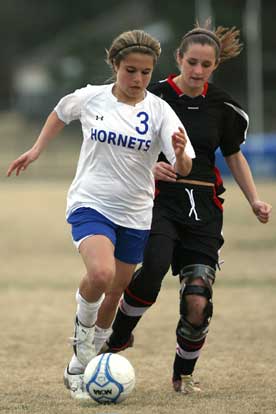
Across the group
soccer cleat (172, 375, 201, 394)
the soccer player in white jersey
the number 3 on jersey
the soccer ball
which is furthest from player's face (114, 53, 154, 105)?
soccer cleat (172, 375, 201, 394)

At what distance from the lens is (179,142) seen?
5.89 m

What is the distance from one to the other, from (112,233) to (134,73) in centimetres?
87

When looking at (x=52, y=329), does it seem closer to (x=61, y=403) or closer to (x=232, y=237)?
(x=61, y=403)

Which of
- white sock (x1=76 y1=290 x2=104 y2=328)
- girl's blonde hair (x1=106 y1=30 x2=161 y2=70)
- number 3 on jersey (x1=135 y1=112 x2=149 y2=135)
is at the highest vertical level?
girl's blonde hair (x1=106 y1=30 x2=161 y2=70)

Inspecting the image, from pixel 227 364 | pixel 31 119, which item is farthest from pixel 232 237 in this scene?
pixel 31 119

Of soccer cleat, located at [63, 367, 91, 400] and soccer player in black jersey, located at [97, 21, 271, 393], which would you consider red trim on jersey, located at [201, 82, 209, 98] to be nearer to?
soccer player in black jersey, located at [97, 21, 271, 393]

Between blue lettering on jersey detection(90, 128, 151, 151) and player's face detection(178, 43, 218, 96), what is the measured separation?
53cm

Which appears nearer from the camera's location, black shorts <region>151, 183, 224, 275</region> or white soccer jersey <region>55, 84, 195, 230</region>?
white soccer jersey <region>55, 84, 195, 230</region>

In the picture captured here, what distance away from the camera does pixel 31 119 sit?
1969 inches

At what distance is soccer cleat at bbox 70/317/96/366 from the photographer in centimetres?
623

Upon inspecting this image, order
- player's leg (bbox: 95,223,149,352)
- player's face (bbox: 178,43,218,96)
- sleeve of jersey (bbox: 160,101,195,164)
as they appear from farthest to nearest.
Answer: player's face (bbox: 178,43,218,96)
player's leg (bbox: 95,223,149,352)
sleeve of jersey (bbox: 160,101,195,164)

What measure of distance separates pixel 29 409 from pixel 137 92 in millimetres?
1782

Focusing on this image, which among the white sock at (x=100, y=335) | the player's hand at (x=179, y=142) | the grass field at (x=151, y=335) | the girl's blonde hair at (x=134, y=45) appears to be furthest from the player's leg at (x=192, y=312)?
the girl's blonde hair at (x=134, y=45)

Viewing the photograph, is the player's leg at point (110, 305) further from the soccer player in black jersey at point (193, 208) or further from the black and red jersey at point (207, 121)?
the black and red jersey at point (207, 121)
